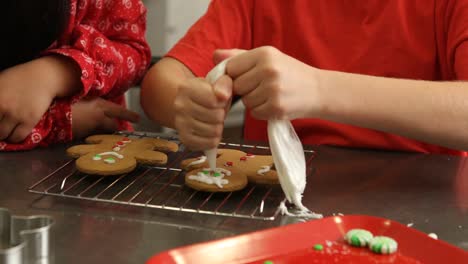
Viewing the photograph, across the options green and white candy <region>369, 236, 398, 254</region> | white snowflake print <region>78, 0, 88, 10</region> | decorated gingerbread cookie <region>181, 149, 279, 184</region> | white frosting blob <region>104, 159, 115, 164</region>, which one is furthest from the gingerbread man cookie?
white snowflake print <region>78, 0, 88, 10</region>

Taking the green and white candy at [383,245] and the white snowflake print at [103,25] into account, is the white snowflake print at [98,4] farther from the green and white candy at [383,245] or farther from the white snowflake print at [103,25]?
the green and white candy at [383,245]

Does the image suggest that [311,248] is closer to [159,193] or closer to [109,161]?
[159,193]

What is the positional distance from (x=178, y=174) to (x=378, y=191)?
0.28 m

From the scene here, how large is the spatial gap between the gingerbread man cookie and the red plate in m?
0.17

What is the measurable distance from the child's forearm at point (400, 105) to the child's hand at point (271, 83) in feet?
0.15

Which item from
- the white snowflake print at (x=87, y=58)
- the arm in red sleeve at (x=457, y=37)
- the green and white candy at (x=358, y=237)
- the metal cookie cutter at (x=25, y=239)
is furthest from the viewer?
the white snowflake print at (x=87, y=58)

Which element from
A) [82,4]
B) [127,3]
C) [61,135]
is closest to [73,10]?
[82,4]

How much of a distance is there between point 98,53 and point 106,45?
3 cm

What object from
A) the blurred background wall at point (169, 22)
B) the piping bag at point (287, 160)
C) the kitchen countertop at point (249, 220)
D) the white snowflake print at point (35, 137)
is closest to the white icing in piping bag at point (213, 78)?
the piping bag at point (287, 160)

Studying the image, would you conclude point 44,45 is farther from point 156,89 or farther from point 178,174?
point 178,174

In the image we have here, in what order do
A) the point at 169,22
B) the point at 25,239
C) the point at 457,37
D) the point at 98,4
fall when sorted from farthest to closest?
1. the point at 169,22
2. the point at 98,4
3. the point at 457,37
4. the point at 25,239

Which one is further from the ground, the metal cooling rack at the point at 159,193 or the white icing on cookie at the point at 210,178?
the white icing on cookie at the point at 210,178

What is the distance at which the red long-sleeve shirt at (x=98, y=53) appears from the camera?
119cm

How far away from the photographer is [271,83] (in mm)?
889
